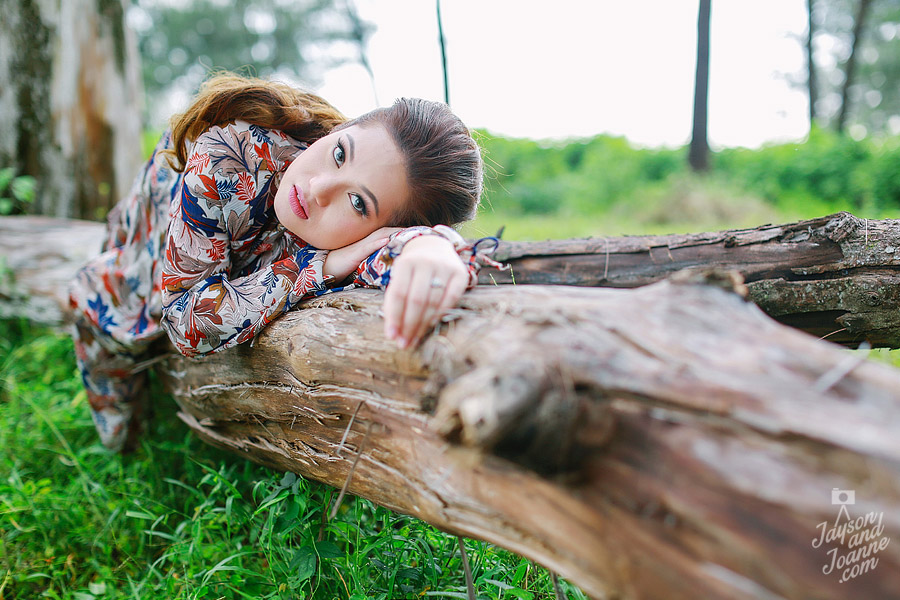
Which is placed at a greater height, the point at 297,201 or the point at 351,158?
the point at 351,158

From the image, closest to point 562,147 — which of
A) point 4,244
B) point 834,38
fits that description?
point 4,244

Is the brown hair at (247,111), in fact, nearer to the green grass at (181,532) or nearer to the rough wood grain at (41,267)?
the green grass at (181,532)

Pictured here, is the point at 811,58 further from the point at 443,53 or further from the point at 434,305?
the point at 434,305

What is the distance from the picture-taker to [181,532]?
1.94 meters

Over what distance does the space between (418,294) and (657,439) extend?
1.72 feet

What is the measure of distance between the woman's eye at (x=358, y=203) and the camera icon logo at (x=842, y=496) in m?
1.26

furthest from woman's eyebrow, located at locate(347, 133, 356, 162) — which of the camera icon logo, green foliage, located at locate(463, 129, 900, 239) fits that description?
green foliage, located at locate(463, 129, 900, 239)

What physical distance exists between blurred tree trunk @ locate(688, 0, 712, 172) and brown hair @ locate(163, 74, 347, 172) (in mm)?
8295

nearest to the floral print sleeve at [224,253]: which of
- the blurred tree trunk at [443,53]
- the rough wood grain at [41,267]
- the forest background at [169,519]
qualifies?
the forest background at [169,519]

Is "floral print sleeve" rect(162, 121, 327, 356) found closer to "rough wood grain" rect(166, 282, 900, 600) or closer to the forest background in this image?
the forest background

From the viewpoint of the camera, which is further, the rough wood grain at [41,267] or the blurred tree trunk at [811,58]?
the blurred tree trunk at [811,58]

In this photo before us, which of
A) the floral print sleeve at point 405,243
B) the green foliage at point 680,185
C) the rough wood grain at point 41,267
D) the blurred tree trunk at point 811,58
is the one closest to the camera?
the floral print sleeve at point 405,243

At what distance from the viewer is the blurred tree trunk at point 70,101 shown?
11.8ft

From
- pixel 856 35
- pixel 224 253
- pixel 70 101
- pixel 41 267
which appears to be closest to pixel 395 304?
pixel 224 253
